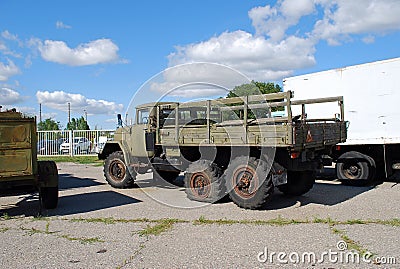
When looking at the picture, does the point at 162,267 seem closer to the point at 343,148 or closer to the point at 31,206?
the point at 31,206

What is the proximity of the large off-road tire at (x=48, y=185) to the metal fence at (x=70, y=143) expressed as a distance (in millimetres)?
17710

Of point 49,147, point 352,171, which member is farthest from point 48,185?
point 49,147

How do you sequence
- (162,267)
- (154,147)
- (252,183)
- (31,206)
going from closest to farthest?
(162,267) < (252,183) < (31,206) < (154,147)

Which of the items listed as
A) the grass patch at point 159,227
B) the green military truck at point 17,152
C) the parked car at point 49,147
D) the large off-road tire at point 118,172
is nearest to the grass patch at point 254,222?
the grass patch at point 159,227

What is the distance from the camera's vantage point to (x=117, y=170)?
11.5 meters

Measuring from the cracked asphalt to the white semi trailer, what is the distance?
5.07 ft

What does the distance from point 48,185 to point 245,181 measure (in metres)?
4.15

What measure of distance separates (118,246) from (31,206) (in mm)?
4161

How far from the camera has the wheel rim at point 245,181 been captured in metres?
8.01

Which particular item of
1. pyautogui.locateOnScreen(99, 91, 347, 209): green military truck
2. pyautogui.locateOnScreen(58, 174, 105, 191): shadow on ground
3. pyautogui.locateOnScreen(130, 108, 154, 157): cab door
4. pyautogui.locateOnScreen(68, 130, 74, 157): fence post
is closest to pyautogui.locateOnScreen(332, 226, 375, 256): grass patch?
pyautogui.locateOnScreen(99, 91, 347, 209): green military truck

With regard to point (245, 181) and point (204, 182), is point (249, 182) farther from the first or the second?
point (204, 182)

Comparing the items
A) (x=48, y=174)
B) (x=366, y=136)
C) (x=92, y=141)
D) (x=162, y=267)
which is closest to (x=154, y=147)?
(x=48, y=174)

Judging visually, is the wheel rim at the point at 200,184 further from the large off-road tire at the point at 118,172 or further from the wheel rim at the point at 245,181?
the large off-road tire at the point at 118,172

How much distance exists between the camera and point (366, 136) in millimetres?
11586
